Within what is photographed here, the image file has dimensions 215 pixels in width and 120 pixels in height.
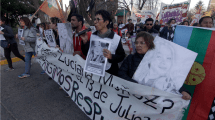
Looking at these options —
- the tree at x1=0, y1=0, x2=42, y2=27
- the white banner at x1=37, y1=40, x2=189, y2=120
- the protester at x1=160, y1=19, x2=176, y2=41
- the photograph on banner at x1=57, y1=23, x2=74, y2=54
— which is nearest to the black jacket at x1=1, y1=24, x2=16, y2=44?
the white banner at x1=37, y1=40, x2=189, y2=120

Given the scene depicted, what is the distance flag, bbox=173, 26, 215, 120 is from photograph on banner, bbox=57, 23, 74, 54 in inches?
66.4

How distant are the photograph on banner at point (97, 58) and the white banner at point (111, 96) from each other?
5.3 inches

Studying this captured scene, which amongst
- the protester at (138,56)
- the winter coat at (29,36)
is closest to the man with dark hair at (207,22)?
the protester at (138,56)

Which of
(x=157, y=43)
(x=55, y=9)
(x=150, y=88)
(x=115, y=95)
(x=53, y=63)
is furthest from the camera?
(x=55, y=9)

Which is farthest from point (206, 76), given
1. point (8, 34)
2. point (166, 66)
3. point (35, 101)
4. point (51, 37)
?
point (8, 34)

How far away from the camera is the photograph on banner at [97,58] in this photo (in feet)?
4.89

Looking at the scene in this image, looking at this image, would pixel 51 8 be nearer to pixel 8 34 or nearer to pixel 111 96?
pixel 8 34

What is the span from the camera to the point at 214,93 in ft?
4.32

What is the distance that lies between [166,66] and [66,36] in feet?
4.93

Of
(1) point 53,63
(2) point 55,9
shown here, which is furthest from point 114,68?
(2) point 55,9

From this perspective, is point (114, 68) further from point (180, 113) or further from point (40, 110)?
point (40, 110)

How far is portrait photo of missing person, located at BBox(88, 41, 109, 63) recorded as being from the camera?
4.95 ft

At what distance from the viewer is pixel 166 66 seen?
4.21ft

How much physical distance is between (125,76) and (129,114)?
44 centimetres
